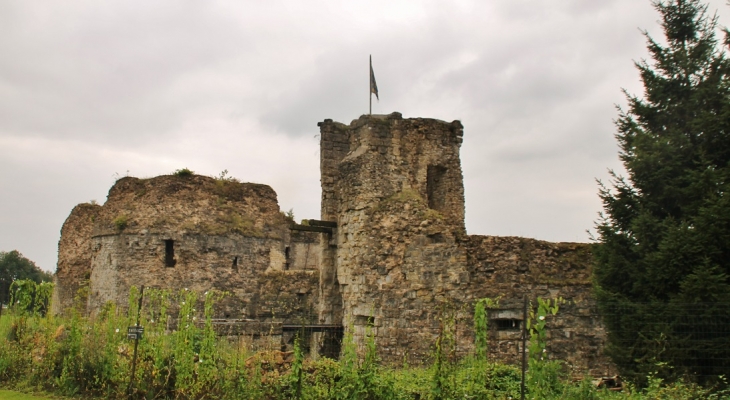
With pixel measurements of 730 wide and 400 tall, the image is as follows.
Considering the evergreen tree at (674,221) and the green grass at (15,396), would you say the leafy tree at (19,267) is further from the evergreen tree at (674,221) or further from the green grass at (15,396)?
the evergreen tree at (674,221)

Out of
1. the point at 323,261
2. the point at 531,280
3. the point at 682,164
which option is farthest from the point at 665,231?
the point at 323,261

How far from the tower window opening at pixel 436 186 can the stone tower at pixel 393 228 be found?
1.1 inches

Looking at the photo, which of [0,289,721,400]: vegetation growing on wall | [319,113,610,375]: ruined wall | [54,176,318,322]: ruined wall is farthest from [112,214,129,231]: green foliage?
[319,113,610,375]: ruined wall

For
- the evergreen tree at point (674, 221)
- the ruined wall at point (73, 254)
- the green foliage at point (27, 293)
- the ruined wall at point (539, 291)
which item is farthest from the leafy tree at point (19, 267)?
the evergreen tree at point (674, 221)

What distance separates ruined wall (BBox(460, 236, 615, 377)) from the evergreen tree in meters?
2.50

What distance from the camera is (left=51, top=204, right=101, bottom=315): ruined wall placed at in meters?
31.3

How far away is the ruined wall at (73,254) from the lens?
31.3 meters

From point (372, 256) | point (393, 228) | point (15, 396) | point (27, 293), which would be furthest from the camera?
point (27, 293)

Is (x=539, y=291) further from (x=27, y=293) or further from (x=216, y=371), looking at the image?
(x=27, y=293)

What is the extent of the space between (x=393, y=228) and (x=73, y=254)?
23.0 meters

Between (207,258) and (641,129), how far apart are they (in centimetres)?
1632

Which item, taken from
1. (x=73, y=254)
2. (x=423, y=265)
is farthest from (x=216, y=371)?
(x=73, y=254)

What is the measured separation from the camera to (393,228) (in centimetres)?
1488

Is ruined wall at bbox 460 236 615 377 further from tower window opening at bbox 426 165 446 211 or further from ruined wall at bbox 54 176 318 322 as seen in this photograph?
ruined wall at bbox 54 176 318 322
